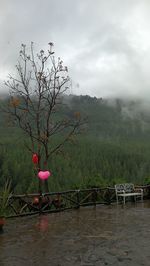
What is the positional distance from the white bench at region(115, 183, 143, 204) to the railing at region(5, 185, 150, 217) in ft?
0.96

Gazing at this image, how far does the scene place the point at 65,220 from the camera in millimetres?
11828

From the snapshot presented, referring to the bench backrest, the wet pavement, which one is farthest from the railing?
the wet pavement

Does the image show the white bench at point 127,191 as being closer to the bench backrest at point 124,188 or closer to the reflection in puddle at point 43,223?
the bench backrest at point 124,188

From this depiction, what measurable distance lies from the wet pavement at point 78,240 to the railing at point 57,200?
0.64 meters

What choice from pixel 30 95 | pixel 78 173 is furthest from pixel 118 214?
pixel 78 173

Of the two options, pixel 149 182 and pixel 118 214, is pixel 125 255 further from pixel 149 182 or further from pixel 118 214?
pixel 149 182

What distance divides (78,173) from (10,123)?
81.1 metres

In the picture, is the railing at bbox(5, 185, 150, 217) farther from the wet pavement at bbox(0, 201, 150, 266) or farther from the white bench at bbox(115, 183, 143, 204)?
the wet pavement at bbox(0, 201, 150, 266)

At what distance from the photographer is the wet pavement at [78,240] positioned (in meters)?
6.78

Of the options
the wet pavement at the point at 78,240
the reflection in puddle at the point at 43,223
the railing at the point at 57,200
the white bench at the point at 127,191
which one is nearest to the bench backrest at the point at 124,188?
A: the white bench at the point at 127,191

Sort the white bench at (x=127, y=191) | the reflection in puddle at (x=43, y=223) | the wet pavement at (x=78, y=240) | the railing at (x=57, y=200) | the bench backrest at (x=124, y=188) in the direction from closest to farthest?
the wet pavement at (x=78, y=240) < the reflection in puddle at (x=43, y=223) < the railing at (x=57, y=200) < the white bench at (x=127, y=191) < the bench backrest at (x=124, y=188)

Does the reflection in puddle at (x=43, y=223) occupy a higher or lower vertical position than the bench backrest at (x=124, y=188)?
lower

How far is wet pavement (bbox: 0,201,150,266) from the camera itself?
6.78 m

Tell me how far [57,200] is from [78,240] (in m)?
5.85
